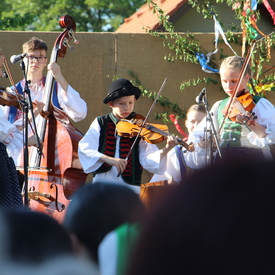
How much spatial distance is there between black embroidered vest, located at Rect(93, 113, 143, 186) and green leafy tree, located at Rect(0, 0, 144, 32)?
12.2 metres

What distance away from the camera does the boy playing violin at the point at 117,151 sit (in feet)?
13.9

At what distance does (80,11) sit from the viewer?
664 inches

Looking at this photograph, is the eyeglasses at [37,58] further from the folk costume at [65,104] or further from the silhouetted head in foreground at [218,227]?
the silhouetted head in foreground at [218,227]

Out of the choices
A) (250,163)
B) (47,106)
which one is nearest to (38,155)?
(47,106)

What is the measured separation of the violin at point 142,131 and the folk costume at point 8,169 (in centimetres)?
80

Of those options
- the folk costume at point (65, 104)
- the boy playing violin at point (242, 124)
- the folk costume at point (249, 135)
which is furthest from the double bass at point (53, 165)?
the folk costume at point (249, 135)

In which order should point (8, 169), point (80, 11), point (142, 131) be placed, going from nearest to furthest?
point (8, 169) → point (142, 131) → point (80, 11)

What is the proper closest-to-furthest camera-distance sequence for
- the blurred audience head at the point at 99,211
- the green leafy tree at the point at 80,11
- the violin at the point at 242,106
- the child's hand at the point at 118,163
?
the blurred audience head at the point at 99,211 < the violin at the point at 242,106 < the child's hand at the point at 118,163 < the green leafy tree at the point at 80,11

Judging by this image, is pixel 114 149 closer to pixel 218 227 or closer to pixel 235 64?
pixel 235 64

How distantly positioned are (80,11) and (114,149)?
1317cm

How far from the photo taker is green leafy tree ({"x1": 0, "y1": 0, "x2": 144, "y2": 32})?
1662 cm

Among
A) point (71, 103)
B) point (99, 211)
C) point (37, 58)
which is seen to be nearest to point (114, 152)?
point (71, 103)

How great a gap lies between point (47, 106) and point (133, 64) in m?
1.67

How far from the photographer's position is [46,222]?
986 mm
